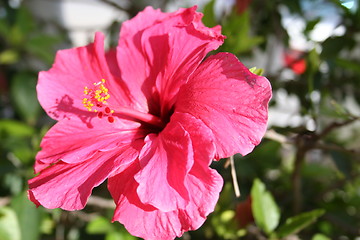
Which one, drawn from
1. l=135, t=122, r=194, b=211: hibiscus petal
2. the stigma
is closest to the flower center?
the stigma

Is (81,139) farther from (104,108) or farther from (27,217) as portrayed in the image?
(27,217)

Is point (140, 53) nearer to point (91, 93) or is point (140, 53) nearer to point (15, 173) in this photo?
point (91, 93)

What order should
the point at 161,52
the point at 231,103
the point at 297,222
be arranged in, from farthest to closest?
the point at 297,222
the point at 161,52
the point at 231,103

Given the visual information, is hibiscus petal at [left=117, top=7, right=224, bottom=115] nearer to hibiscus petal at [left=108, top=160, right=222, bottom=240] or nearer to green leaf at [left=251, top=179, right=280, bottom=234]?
hibiscus petal at [left=108, top=160, right=222, bottom=240]

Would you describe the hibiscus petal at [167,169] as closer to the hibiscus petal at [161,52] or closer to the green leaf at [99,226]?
the hibiscus petal at [161,52]

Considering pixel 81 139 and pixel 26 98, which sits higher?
pixel 81 139

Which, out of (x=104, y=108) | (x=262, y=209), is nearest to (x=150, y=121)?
(x=104, y=108)

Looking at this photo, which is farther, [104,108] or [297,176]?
[297,176]

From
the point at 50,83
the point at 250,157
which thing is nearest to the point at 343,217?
the point at 250,157
